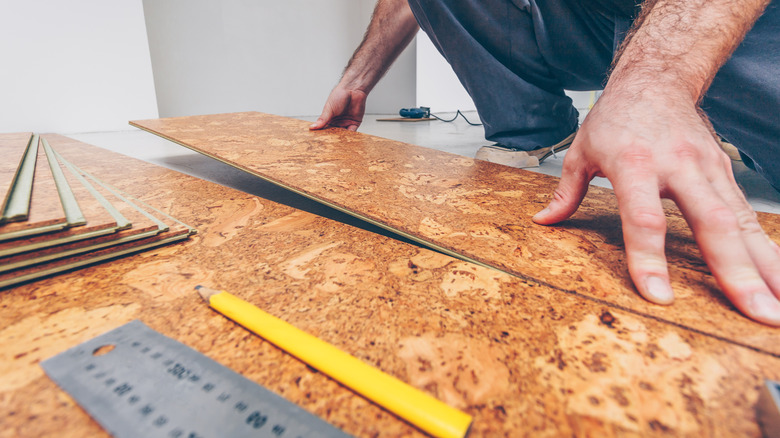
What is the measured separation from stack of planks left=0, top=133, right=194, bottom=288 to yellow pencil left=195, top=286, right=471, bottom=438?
1.10 feet

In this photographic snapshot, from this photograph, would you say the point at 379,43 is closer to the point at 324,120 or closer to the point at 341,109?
the point at 341,109

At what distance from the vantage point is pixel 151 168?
1.57 metres

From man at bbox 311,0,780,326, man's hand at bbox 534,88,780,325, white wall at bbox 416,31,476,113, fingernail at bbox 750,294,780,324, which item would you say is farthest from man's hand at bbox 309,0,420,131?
white wall at bbox 416,31,476,113

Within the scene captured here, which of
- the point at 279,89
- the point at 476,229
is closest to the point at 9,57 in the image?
the point at 279,89

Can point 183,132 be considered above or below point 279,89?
below

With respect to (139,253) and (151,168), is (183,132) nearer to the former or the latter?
(151,168)

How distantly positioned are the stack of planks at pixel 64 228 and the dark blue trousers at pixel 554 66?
1.59 metres

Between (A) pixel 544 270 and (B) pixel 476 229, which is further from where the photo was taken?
(B) pixel 476 229

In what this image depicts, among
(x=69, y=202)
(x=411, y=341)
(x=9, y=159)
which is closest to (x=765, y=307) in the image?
(x=411, y=341)

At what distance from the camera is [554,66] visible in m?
1.87

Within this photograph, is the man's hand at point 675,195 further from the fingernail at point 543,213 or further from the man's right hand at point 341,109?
the man's right hand at point 341,109

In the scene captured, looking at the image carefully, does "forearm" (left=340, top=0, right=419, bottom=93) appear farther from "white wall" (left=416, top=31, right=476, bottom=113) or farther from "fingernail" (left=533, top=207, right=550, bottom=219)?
"white wall" (left=416, top=31, right=476, bottom=113)

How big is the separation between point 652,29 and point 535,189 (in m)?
0.49

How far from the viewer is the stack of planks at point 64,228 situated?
665 millimetres
